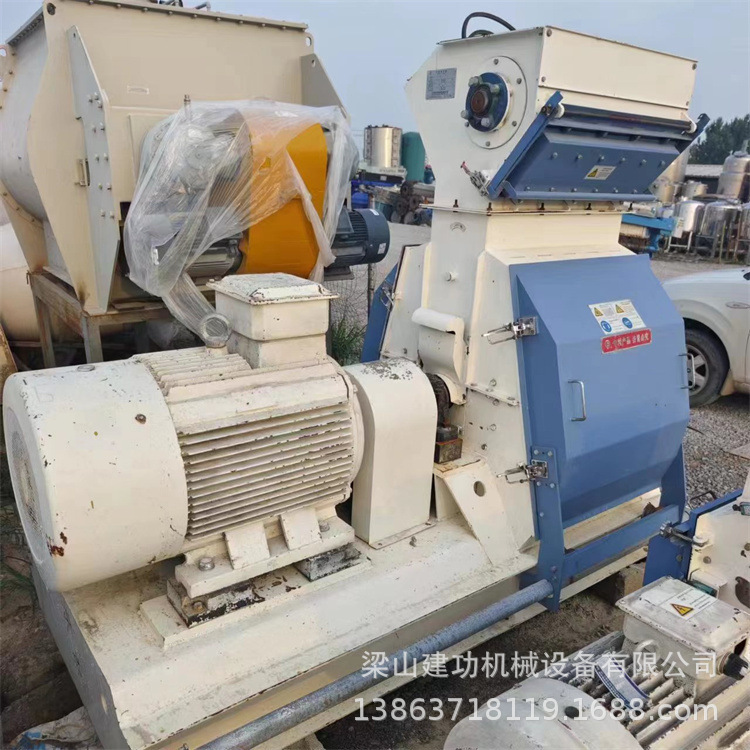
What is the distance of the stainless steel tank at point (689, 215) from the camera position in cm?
1205

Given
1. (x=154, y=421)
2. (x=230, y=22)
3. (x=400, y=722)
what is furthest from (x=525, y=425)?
(x=230, y=22)

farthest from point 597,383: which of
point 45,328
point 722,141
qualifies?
point 722,141

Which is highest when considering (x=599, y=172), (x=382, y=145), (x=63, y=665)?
(x=382, y=145)

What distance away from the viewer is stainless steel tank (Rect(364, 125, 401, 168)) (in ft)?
46.6

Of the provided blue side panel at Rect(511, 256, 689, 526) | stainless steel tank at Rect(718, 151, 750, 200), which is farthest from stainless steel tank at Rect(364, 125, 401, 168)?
blue side panel at Rect(511, 256, 689, 526)

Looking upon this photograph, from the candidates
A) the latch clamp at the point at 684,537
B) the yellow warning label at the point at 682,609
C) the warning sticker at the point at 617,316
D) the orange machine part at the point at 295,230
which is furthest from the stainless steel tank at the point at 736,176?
the yellow warning label at the point at 682,609

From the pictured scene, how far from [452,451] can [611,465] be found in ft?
2.00

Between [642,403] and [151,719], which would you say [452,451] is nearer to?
[642,403]

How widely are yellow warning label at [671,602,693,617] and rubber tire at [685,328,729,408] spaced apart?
3415 millimetres

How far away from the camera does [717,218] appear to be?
Result: 39.0ft

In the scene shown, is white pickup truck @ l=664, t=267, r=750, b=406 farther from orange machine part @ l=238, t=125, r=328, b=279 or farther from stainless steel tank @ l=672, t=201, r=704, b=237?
stainless steel tank @ l=672, t=201, r=704, b=237

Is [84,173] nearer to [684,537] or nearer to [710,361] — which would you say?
[684,537]

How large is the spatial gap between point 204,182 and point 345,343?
7.21 feet

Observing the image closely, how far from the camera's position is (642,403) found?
8.19 ft
